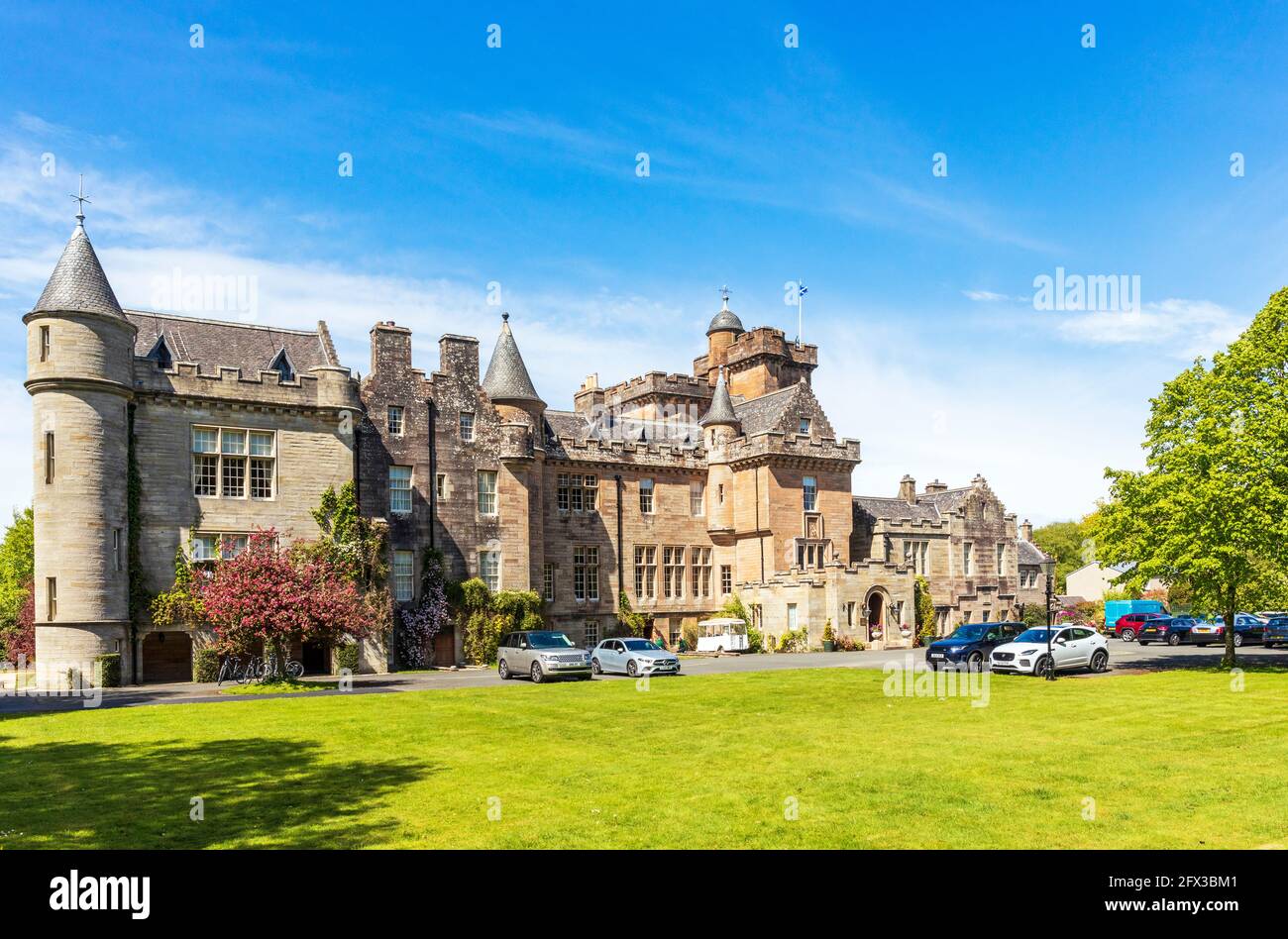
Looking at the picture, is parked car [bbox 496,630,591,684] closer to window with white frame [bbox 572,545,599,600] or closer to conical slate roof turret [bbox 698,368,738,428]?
window with white frame [bbox 572,545,599,600]

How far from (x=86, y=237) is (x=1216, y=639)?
52.7m

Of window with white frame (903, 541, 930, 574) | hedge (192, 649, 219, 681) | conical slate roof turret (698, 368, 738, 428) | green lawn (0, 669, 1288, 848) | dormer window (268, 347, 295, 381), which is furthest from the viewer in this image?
window with white frame (903, 541, 930, 574)

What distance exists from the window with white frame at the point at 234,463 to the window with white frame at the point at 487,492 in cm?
999

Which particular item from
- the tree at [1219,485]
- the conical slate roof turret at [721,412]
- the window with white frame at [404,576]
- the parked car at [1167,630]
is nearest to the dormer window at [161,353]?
the window with white frame at [404,576]

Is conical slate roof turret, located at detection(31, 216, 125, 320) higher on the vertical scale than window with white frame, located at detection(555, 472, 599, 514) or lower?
higher

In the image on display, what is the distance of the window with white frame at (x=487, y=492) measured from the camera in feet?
149

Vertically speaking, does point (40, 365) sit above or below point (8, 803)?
above

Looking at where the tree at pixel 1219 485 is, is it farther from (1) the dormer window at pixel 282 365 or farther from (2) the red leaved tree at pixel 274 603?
(1) the dormer window at pixel 282 365

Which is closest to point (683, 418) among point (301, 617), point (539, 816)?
point (301, 617)

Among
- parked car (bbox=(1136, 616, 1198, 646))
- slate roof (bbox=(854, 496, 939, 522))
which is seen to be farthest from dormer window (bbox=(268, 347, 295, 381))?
parked car (bbox=(1136, 616, 1198, 646))

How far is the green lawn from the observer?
420 inches

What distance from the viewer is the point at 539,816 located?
1138 cm

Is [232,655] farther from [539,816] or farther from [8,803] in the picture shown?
[539,816]

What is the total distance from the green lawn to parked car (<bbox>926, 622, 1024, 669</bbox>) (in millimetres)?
9965
